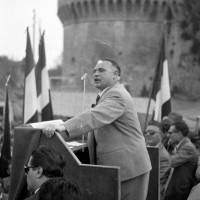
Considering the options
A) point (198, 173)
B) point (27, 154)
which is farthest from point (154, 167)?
point (27, 154)

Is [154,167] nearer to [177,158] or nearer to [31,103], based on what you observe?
[177,158]

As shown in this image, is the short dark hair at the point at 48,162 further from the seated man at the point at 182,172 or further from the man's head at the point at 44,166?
the seated man at the point at 182,172

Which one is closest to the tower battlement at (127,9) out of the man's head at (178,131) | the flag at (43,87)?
the flag at (43,87)

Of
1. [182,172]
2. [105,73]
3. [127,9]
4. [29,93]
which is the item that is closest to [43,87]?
[29,93]

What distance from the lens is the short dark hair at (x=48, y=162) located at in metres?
2.58

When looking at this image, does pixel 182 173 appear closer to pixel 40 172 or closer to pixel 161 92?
pixel 40 172

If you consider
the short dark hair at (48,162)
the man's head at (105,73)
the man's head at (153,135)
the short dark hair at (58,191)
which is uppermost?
the man's head at (105,73)

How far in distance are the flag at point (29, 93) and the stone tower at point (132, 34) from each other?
2179 cm

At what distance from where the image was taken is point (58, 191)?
89.7 inches

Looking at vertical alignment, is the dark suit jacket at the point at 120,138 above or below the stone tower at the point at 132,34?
below

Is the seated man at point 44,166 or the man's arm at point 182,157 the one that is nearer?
the seated man at point 44,166

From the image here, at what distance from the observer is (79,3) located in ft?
104

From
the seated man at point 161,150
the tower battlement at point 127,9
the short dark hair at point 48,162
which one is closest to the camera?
the short dark hair at point 48,162

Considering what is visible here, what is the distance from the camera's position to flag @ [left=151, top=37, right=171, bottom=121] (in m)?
10.3
